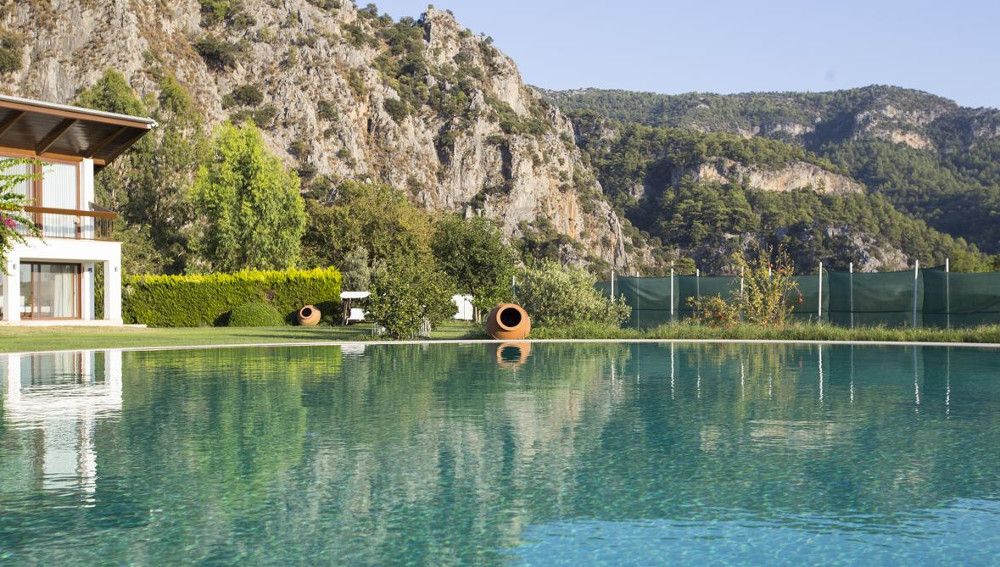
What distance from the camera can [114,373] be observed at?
611 inches

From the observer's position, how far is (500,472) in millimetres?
6957

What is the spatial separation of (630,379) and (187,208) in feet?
153

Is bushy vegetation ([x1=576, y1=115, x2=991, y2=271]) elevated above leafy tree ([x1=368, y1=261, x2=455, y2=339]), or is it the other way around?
bushy vegetation ([x1=576, y1=115, x2=991, y2=271])

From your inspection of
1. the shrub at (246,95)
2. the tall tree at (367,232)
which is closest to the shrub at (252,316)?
the tall tree at (367,232)

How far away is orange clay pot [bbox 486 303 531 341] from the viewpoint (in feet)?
84.0

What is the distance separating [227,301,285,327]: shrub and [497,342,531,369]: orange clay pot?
15.9 meters

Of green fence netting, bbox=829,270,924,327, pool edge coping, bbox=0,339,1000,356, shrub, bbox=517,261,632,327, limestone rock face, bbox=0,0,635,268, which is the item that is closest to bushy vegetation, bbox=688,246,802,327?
green fence netting, bbox=829,270,924,327

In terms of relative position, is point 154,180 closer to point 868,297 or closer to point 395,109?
point 868,297

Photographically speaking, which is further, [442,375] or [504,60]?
[504,60]

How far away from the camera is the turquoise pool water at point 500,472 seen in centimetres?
507

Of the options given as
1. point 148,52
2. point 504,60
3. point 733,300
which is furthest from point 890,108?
point 733,300

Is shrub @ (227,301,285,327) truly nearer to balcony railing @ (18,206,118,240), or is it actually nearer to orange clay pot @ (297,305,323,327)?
orange clay pot @ (297,305,323,327)

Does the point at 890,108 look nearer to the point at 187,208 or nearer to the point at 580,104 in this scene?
the point at 580,104

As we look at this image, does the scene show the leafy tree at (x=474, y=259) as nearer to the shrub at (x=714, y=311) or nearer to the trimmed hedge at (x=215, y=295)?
the trimmed hedge at (x=215, y=295)
